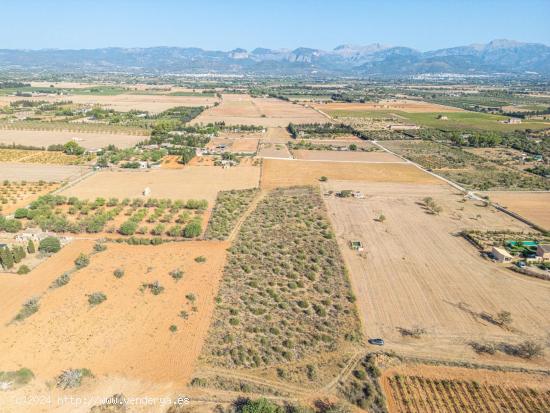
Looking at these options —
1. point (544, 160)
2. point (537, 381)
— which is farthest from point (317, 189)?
point (544, 160)

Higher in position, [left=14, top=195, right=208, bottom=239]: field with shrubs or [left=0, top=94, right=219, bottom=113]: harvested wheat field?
[left=0, top=94, right=219, bottom=113]: harvested wheat field

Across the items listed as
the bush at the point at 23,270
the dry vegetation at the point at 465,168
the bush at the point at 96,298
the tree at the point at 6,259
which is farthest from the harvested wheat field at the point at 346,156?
the bush at the point at 96,298

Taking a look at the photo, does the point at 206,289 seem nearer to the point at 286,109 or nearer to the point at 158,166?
the point at 158,166

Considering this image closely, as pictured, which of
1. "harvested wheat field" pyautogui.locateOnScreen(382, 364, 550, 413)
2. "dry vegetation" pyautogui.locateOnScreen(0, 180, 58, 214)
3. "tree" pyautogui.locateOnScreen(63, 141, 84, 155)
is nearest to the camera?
"harvested wheat field" pyautogui.locateOnScreen(382, 364, 550, 413)

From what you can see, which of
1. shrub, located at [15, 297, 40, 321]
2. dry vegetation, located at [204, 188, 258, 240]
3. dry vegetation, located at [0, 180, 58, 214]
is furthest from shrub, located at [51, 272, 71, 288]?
dry vegetation, located at [0, 180, 58, 214]

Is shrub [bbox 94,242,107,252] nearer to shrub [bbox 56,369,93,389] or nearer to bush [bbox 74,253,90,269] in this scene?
bush [bbox 74,253,90,269]

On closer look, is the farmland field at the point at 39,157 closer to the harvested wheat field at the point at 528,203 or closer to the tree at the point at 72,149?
the tree at the point at 72,149
